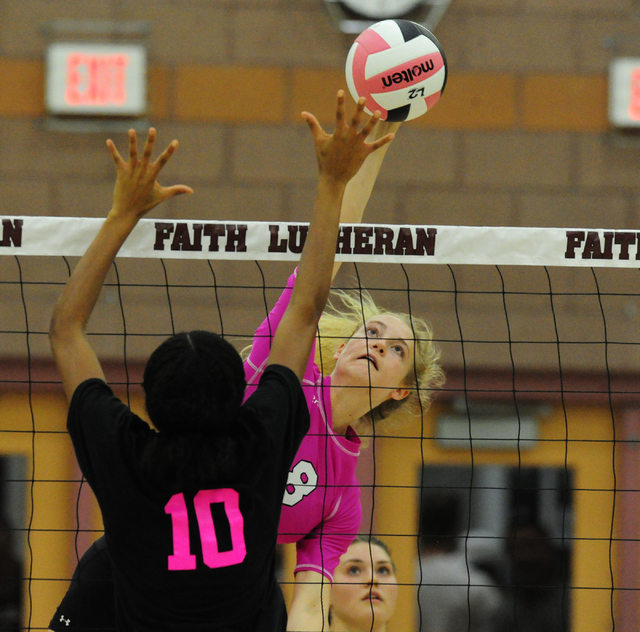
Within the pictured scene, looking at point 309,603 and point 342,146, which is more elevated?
point 342,146

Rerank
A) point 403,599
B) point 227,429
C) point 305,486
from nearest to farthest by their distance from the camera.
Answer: point 227,429 → point 305,486 → point 403,599

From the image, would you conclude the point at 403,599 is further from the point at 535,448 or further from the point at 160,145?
the point at 160,145

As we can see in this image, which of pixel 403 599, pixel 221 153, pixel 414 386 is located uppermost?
pixel 221 153

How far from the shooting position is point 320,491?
3457 mm

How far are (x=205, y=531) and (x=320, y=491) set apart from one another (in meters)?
1.47

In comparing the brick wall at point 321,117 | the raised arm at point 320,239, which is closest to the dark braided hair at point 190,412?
the raised arm at point 320,239

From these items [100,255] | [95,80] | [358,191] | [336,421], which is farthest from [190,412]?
[95,80]

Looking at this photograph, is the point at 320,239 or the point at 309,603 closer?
the point at 320,239

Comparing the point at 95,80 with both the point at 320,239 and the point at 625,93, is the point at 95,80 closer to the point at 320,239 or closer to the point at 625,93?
the point at 625,93

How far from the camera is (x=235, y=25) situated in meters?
6.61

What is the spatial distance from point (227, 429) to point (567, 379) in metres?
4.80

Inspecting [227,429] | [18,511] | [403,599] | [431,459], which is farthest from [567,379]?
[227,429]

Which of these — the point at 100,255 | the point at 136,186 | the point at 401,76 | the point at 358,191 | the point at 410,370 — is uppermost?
the point at 401,76

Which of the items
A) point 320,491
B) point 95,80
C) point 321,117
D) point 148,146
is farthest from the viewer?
point 321,117
